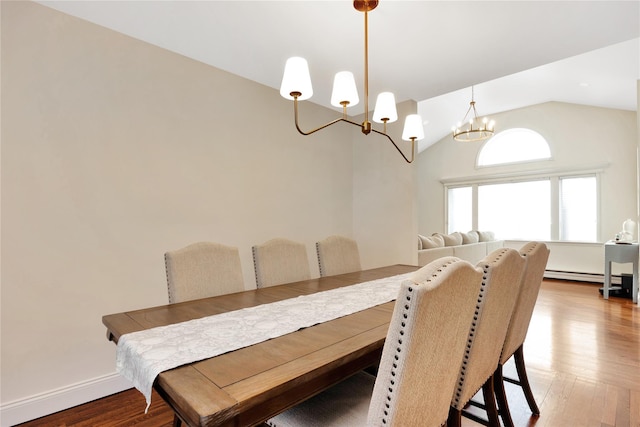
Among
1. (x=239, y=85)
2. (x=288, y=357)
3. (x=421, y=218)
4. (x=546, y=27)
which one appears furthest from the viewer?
(x=421, y=218)

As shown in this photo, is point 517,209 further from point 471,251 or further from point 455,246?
point 455,246

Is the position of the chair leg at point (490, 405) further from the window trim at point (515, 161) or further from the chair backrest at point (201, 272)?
the window trim at point (515, 161)

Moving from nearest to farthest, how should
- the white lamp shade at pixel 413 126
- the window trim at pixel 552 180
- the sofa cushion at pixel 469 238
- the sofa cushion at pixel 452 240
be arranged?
the white lamp shade at pixel 413 126 < the sofa cushion at pixel 452 240 < the sofa cushion at pixel 469 238 < the window trim at pixel 552 180

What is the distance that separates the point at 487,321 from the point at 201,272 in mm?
1387

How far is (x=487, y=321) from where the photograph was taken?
1.20 metres

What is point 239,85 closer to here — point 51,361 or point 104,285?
point 104,285

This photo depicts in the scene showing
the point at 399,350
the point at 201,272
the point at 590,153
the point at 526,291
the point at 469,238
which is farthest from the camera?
the point at 590,153

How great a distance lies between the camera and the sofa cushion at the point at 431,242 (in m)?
4.10

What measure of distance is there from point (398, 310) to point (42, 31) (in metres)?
2.59

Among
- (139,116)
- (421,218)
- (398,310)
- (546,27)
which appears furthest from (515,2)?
(421,218)

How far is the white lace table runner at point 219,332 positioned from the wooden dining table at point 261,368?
0.04 meters

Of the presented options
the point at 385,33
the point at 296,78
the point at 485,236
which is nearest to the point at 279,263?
the point at 296,78

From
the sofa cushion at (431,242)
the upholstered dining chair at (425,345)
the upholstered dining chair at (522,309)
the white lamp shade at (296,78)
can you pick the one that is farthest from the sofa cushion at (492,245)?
the upholstered dining chair at (425,345)

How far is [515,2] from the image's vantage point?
6.18 ft
